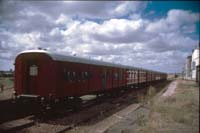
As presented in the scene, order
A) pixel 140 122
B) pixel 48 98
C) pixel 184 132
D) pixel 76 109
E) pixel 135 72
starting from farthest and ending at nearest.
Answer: pixel 135 72, pixel 76 109, pixel 48 98, pixel 140 122, pixel 184 132

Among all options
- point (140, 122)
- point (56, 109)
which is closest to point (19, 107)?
point (56, 109)

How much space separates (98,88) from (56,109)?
5586 mm

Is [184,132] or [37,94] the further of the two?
[37,94]

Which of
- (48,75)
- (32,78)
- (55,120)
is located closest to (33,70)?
(32,78)

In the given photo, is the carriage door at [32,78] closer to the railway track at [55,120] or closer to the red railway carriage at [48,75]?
the red railway carriage at [48,75]

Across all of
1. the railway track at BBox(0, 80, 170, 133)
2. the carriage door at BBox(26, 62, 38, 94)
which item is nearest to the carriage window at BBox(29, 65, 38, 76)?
the carriage door at BBox(26, 62, 38, 94)

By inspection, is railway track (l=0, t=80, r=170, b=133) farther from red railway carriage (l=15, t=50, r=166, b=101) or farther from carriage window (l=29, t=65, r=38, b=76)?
carriage window (l=29, t=65, r=38, b=76)

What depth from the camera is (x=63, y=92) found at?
42.5 ft

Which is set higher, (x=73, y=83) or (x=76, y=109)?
(x=73, y=83)

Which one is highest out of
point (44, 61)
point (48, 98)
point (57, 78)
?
point (44, 61)

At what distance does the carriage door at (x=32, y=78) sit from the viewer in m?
12.8

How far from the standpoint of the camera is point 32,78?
42.4ft

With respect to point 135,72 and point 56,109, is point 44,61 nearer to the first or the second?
point 56,109

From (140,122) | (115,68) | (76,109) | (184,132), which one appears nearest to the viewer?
A: (184,132)
